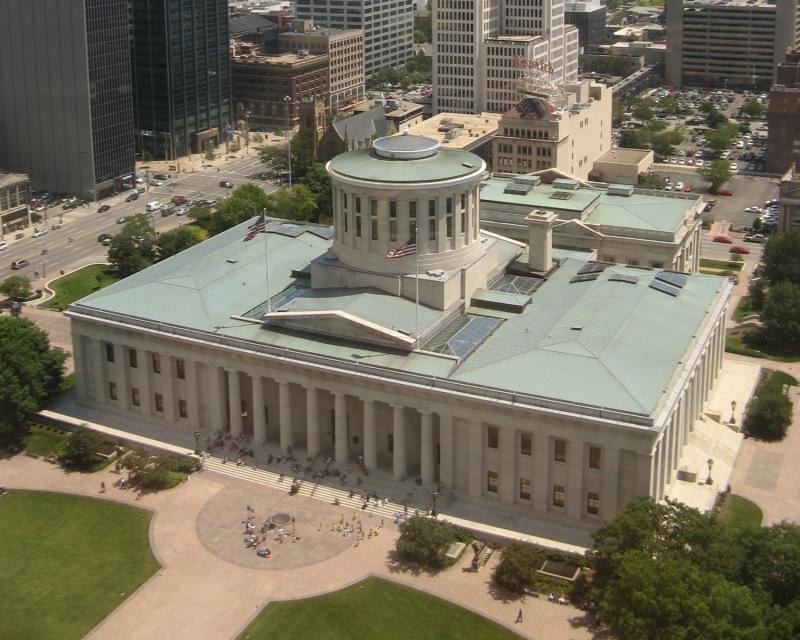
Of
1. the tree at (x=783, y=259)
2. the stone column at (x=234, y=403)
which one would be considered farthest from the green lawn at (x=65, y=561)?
the tree at (x=783, y=259)

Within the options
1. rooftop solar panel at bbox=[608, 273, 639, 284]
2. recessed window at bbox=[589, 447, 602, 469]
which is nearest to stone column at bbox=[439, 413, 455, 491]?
recessed window at bbox=[589, 447, 602, 469]

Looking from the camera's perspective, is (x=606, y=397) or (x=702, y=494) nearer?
(x=606, y=397)

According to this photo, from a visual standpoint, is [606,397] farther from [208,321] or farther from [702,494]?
[208,321]

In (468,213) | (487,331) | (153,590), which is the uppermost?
(468,213)

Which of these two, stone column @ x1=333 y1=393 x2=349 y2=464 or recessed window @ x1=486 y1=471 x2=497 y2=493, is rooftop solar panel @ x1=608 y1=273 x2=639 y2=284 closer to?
recessed window @ x1=486 y1=471 x2=497 y2=493

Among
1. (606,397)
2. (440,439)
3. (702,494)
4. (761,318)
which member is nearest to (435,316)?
(440,439)

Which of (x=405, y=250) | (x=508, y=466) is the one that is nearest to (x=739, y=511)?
(x=508, y=466)
